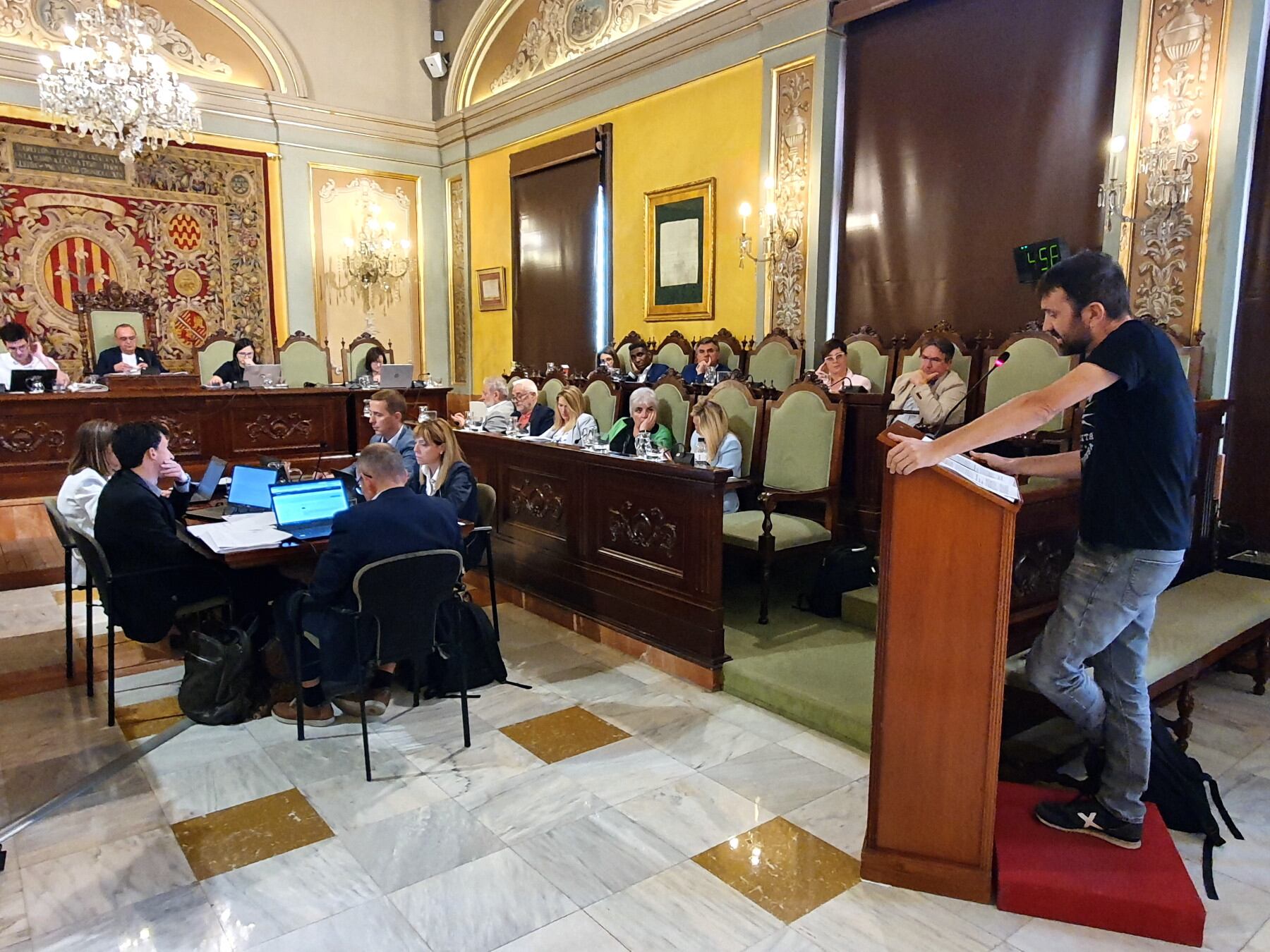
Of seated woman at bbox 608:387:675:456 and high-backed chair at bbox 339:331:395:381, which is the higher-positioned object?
high-backed chair at bbox 339:331:395:381

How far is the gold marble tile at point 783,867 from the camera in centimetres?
217

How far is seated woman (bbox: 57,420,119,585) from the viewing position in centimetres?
353

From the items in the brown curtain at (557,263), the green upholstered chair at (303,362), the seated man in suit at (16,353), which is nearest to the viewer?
the seated man in suit at (16,353)

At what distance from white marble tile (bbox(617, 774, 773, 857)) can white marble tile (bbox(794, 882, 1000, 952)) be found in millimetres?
392

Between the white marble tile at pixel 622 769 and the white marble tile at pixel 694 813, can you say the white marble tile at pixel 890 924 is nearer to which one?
the white marble tile at pixel 694 813

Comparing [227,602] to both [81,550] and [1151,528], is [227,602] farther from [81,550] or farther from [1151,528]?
[1151,528]

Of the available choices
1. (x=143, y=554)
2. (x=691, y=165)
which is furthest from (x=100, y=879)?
(x=691, y=165)

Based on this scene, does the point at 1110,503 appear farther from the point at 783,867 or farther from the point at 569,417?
the point at 569,417

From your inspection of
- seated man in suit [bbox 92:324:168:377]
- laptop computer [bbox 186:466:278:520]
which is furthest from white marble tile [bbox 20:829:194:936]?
seated man in suit [bbox 92:324:168:377]

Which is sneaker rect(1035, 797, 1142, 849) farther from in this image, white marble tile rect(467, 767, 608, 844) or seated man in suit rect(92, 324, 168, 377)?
seated man in suit rect(92, 324, 168, 377)

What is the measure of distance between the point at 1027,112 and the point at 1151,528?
3961mm

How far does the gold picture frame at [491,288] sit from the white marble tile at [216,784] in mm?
7329

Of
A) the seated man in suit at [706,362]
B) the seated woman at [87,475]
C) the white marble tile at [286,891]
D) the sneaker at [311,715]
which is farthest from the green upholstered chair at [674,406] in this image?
the white marble tile at [286,891]

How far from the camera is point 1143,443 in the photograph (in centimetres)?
207
